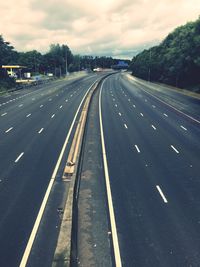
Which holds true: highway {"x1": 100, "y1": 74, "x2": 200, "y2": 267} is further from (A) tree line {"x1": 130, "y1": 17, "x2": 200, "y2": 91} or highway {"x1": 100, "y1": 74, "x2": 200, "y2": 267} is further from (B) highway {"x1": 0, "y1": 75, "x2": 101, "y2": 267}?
(A) tree line {"x1": 130, "y1": 17, "x2": 200, "y2": 91}

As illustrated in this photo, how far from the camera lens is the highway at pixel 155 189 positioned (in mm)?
14547

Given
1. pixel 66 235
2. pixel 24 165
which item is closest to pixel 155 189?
pixel 66 235

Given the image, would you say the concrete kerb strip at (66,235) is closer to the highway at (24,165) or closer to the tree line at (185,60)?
the highway at (24,165)

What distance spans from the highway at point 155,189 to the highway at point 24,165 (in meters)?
4.43

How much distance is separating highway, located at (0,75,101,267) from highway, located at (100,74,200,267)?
443 cm

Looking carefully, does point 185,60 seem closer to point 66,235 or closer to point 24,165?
point 24,165

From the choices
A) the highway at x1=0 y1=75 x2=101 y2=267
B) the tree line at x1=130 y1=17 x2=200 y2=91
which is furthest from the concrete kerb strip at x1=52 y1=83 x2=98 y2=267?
the tree line at x1=130 y1=17 x2=200 y2=91

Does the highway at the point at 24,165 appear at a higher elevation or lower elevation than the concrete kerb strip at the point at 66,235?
lower

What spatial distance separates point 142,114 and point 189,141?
17501mm

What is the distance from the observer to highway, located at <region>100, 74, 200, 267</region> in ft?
47.7

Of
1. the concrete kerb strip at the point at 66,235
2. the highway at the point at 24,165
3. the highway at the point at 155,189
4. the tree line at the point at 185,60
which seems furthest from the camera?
the tree line at the point at 185,60

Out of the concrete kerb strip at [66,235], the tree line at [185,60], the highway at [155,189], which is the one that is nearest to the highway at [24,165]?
the concrete kerb strip at [66,235]

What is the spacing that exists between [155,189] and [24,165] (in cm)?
1031

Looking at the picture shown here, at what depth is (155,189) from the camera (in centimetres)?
2123
